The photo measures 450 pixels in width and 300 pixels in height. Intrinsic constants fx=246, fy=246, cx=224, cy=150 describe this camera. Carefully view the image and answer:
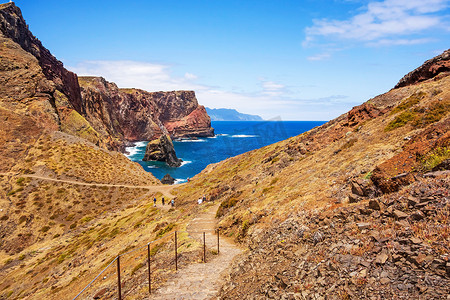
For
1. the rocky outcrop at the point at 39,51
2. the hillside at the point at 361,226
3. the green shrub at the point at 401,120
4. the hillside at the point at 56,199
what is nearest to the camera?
the hillside at the point at 361,226

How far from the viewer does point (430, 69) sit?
123ft

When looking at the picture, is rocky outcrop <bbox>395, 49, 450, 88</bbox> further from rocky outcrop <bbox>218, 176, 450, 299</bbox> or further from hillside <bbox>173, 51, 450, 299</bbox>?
rocky outcrop <bbox>218, 176, 450, 299</bbox>

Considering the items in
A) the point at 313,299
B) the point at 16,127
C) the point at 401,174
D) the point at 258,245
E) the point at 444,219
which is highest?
the point at 16,127

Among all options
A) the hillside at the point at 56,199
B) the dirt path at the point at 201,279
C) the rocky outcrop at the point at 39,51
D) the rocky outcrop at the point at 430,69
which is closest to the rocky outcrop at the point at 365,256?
the dirt path at the point at 201,279

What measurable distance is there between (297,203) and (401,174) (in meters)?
7.63

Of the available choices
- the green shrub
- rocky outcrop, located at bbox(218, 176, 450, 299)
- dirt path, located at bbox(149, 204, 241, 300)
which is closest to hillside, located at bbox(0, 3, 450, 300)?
rocky outcrop, located at bbox(218, 176, 450, 299)

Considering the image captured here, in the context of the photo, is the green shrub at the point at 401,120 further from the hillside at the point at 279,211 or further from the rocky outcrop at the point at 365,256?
the rocky outcrop at the point at 365,256

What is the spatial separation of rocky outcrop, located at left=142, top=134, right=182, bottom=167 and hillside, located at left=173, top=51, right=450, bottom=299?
101 metres

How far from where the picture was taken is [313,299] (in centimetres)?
811

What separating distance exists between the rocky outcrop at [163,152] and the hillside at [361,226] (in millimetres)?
101336

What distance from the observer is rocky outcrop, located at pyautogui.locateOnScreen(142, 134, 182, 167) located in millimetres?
123325

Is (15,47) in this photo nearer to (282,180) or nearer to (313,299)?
(282,180)

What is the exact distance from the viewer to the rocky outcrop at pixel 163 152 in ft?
405

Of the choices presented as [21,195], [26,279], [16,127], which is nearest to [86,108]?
[16,127]
